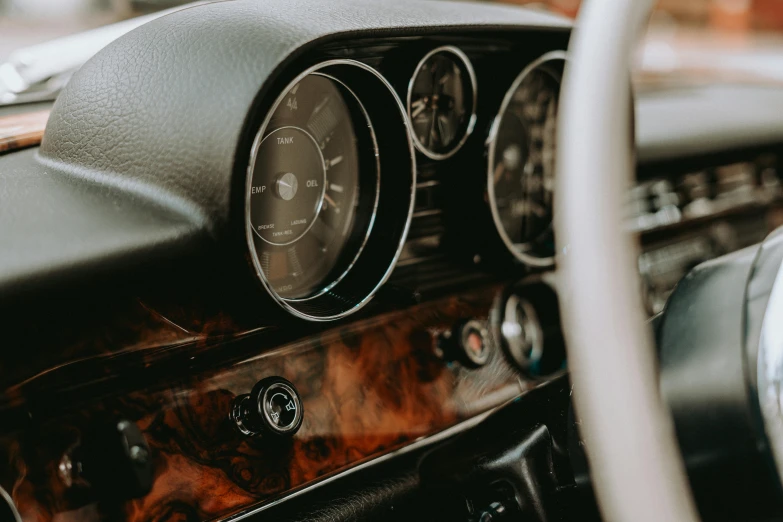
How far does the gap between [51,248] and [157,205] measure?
0.18 meters

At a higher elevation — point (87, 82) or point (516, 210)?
point (87, 82)

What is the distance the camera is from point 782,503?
90cm

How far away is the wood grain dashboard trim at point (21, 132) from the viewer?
4.72ft

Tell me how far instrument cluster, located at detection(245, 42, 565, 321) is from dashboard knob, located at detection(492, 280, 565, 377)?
0.25ft

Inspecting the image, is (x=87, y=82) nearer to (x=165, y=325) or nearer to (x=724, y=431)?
(x=165, y=325)

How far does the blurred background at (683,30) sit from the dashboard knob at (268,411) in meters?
0.76

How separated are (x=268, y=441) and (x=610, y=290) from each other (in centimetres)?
78

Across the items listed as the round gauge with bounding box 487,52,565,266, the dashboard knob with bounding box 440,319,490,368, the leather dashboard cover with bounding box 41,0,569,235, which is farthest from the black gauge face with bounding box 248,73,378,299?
the round gauge with bounding box 487,52,565,266

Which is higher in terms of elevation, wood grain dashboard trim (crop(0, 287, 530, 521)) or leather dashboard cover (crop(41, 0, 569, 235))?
leather dashboard cover (crop(41, 0, 569, 235))

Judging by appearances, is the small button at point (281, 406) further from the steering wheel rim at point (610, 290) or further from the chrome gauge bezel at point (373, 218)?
the steering wheel rim at point (610, 290)

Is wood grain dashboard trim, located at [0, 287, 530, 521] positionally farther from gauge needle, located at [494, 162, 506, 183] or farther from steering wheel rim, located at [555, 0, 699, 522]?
steering wheel rim, located at [555, 0, 699, 522]

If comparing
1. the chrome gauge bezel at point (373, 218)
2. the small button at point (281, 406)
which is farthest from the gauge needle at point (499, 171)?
the small button at point (281, 406)

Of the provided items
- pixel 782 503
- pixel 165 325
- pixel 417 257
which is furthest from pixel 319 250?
pixel 782 503

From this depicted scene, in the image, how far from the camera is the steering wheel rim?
0.67 m
